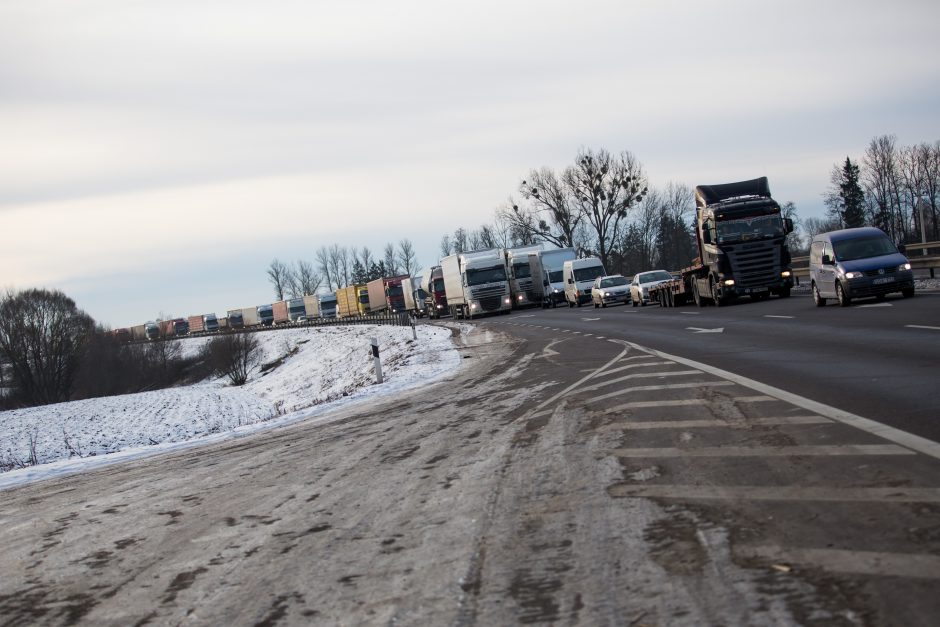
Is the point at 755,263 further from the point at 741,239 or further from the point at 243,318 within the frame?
the point at 243,318

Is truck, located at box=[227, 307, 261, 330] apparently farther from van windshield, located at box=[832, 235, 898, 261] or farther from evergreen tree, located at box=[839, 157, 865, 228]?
van windshield, located at box=[832, 235, 898, 261]

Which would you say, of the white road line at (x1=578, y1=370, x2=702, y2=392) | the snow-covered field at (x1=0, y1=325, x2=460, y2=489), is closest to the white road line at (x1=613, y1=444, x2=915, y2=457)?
the white road line at (x1=578, y1=370, x2=702, y2=392)

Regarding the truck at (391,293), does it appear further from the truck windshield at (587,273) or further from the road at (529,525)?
the road at (529,525)

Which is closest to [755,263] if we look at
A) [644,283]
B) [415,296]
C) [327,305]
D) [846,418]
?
[644,283]

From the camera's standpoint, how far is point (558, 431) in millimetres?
8453

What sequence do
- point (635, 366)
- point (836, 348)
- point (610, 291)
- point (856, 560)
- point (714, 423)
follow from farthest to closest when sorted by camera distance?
point (610, 291)
point (635, 366)
point (836, 348)
point (714, 423)
point (856, 560)

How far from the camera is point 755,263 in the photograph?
31.2 metres

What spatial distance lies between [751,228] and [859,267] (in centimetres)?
724

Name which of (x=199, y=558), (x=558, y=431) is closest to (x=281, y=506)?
(x=199, y=558)

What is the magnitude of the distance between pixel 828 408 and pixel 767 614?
5.21m

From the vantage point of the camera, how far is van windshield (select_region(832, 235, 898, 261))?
24.1 meters

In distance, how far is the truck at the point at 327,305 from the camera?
107500mm

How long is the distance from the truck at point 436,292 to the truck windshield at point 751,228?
34072 millimetres

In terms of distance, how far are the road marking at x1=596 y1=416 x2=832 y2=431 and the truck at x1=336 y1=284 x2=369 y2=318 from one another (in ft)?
262
